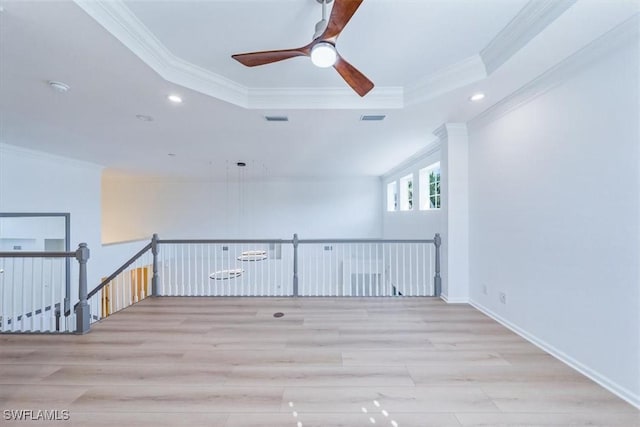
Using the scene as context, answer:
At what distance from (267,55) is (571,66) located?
8.43 ft

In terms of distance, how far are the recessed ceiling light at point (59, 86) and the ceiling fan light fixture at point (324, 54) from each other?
8.42 ft

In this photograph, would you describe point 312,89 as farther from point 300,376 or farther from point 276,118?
point 300,376

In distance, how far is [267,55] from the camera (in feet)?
6.06

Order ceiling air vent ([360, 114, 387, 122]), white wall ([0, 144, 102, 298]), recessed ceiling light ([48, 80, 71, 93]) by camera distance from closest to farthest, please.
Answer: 1. recessed ceiling light ([48, 80, 71, 93])
2. ceiling air vent ([360, 114, 387, 122])
3. white wall ([0, 144, 102, 298])

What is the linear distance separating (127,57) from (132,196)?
8082 mm

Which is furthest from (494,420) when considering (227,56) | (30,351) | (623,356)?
(30,351)

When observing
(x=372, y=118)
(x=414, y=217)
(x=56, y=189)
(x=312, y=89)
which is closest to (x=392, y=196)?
(x=414, y=217)

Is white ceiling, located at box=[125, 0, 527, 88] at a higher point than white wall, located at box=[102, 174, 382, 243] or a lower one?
higher

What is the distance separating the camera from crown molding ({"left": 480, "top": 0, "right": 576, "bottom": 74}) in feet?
5.80

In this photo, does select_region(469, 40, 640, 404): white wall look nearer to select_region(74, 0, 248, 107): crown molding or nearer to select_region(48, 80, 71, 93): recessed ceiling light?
select_region(74, 0, 248, 107): crown molding

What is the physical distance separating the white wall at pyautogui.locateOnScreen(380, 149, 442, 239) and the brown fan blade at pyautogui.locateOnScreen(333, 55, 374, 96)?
3.12 meters

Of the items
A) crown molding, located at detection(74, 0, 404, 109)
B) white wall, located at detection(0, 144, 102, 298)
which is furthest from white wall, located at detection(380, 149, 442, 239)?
white wall, located at detection(0, 144, 102, 298)

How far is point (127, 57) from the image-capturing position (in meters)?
2.12

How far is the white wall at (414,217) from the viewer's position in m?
4.91
